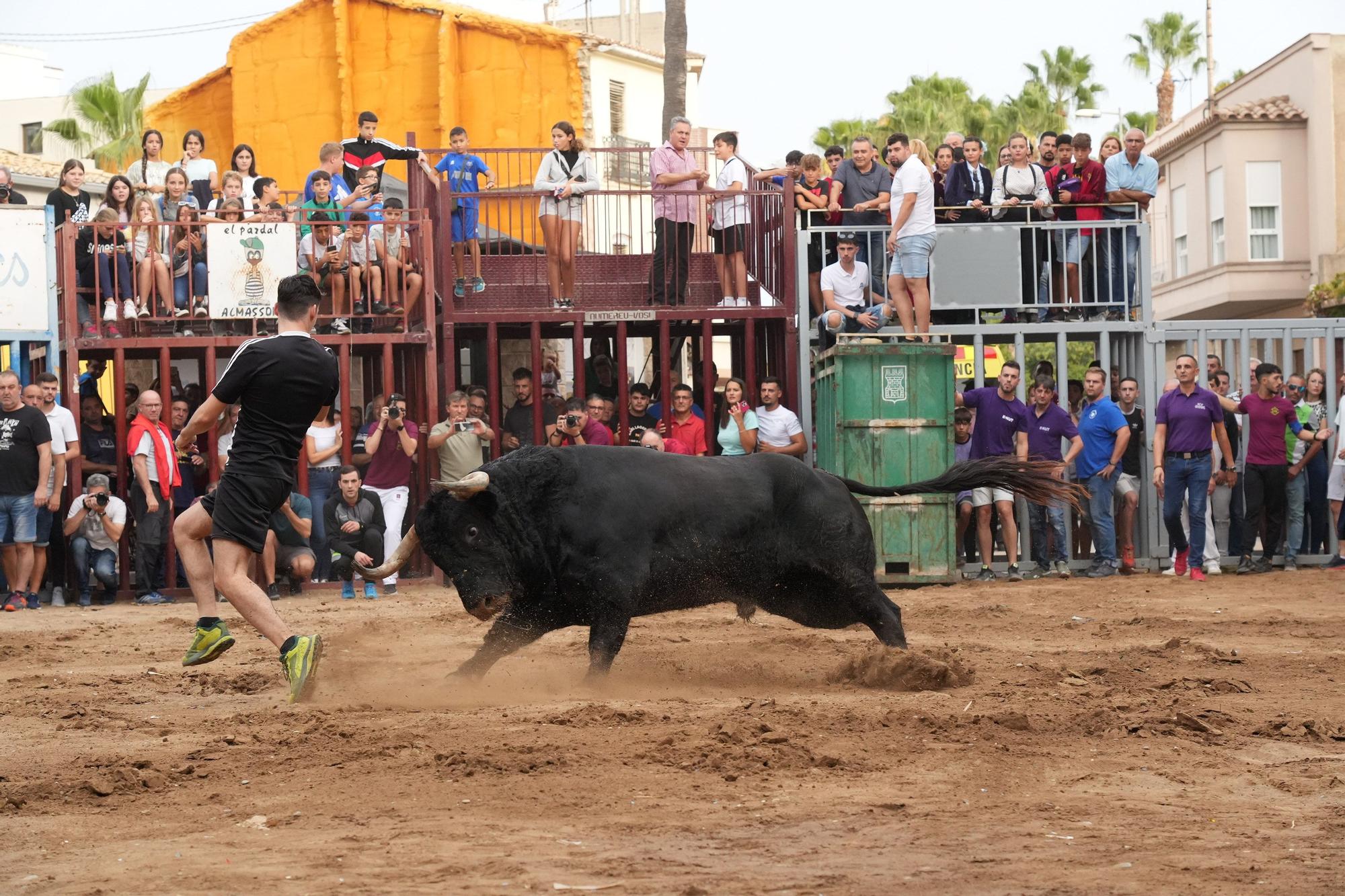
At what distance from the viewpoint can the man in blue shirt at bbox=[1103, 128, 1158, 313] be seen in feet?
49.4

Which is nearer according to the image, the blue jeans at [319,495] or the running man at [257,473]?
the running man at [257,473]

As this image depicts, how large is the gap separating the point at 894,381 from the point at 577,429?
2.86 metres

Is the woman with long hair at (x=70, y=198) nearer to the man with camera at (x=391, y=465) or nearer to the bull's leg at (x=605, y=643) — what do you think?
the man with camera at (x=391, y=465)

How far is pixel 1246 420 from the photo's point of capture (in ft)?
49.3

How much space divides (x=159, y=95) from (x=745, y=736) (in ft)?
161

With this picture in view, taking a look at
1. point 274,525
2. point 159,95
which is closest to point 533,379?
→ point 274,525

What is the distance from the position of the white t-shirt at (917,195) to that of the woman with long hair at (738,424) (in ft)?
6.56

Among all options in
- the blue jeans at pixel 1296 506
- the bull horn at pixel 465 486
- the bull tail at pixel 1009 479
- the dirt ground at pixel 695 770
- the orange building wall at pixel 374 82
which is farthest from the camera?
the orange building wall at pixel 374 82

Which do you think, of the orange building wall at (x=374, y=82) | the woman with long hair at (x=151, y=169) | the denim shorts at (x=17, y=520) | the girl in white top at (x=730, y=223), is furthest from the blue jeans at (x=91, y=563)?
the orange building wall at (x=374, y=82)

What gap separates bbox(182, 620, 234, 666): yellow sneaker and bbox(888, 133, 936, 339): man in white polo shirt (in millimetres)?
7936

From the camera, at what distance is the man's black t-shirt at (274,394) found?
290 inches

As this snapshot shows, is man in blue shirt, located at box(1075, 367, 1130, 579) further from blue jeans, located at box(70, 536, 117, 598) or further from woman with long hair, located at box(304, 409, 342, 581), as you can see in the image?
blue jeans, located at box(70, 536, 117, 598)

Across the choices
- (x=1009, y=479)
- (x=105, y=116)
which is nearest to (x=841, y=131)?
(x=105, y=116)

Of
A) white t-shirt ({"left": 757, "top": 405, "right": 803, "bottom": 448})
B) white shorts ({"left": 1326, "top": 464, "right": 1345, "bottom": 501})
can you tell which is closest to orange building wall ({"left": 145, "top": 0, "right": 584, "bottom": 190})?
white t-shirt ({"left": 757, "top": 405, "right": 803, "bottom": 448})
